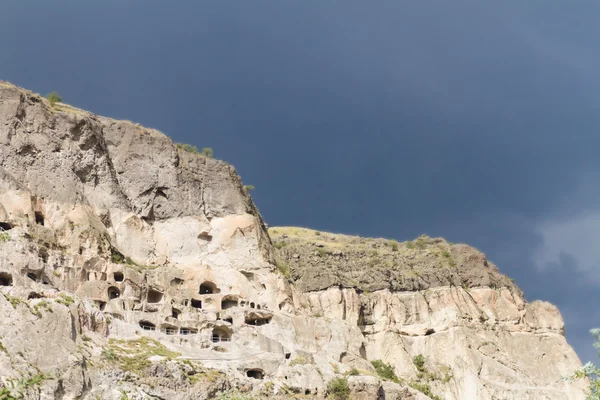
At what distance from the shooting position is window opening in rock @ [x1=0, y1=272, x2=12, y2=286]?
57906mm

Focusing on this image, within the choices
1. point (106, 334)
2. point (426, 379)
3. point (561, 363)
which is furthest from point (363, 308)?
point (106, 334)

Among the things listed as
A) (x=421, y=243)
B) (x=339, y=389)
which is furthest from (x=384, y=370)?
(x=421, y=243)

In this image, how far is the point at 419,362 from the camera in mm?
80625

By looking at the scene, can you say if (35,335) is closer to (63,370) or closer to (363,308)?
(63,370)

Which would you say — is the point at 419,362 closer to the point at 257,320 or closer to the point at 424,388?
the point at 424,388

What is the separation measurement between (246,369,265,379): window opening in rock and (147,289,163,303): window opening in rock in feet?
45.5

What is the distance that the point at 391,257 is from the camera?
314 feet

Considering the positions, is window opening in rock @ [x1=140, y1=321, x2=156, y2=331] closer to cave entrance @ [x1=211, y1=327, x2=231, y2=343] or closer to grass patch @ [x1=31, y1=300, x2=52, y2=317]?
cave entrance @ [x1=211, y1=327, x2=231, y2=343]

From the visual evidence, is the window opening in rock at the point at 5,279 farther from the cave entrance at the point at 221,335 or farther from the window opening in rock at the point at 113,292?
the cave entrance at the point at 221,335

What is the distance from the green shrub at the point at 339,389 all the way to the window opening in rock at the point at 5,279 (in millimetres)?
26505

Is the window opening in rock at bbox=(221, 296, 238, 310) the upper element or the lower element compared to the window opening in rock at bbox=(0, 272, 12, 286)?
upper

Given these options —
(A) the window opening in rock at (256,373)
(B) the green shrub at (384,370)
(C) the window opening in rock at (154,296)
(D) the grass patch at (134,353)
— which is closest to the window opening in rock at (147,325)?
(D) the grass patch at (134,353)

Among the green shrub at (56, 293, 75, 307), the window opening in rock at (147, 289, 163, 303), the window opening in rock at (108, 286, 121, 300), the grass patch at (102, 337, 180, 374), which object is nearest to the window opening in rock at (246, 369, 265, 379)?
the grass patch at (102, 337, 180, 374)

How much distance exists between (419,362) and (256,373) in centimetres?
2489
